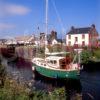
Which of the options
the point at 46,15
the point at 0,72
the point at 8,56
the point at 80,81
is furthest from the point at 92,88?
the point at 8,56

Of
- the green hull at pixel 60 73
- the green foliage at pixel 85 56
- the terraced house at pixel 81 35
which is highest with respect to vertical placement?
the terraced house at pixel 81 35

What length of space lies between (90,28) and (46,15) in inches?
1319

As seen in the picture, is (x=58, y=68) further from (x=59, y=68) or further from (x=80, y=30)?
(x=80, y=30)

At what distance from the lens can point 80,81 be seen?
2983cm

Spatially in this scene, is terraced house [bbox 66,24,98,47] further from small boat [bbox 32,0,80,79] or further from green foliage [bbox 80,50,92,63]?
small boat [bbox 32,0,80,79]

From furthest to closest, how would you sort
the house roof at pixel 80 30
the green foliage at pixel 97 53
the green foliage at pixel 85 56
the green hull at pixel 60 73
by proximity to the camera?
the house roof at pixel 80 30
the green foliage at pixel 97 53
the green foliage at pixel 85 56
the green hull at pixel 60 73

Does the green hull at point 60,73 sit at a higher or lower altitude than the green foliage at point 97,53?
lower

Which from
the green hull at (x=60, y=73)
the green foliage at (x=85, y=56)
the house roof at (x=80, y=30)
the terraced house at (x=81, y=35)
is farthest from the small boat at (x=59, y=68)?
the house roof at (x=80, y=30)

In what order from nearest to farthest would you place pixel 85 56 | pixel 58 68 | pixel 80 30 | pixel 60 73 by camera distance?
pixel 60 73 < pixel 58 68 < pixel 85 56 < pixel 80 30

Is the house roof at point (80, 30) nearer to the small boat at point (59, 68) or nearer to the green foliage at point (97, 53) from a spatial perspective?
the green foliage at point (97, 53)

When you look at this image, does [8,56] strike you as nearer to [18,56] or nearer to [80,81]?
[18,56]

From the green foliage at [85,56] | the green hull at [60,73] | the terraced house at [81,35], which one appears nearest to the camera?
the green hull at [60,73]

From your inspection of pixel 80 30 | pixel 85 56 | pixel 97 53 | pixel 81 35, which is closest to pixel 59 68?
pixel 85 56

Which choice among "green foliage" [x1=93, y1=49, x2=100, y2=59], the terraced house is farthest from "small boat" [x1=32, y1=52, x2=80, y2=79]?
the terraced house
